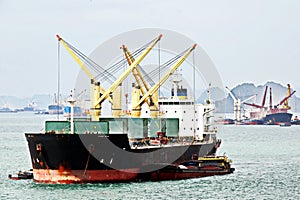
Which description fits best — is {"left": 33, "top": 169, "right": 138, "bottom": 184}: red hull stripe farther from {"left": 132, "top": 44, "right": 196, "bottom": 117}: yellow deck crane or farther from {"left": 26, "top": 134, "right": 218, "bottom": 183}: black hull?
{"left": 132, "top": 44, "right": 196, "bottom": 117}: yellow deck crane

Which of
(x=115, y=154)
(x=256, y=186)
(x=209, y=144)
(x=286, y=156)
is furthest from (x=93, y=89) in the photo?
(x=286, y=156)

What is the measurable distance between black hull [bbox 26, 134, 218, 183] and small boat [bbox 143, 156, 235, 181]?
322cm

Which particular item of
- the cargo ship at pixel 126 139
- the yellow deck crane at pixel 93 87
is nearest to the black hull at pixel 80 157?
the cargo ship at pixel 126 139

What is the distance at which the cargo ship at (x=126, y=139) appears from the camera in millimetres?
43969

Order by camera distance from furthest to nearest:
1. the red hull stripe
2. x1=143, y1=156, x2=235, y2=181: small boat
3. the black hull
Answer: x1=143, y1=156, x2=235, y2=181: small boat → the red hull stripe → the black hull

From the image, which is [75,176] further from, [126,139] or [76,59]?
[76,59]

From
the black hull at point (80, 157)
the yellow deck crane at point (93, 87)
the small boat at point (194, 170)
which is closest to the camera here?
the black hull at point (80, 157)

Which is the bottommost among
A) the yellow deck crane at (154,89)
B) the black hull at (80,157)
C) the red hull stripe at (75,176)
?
the red hull stripe at (75,176)

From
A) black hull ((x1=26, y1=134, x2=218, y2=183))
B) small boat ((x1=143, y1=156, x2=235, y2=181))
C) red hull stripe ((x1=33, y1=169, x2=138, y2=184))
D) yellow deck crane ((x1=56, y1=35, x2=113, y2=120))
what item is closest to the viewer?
black hull ((x1=26, y1=134, x2=218, y2=183))

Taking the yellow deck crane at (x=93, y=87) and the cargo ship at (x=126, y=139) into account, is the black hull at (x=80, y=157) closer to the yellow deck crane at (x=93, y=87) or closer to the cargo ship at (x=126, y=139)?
the cargo ship at (x=126, y=139)

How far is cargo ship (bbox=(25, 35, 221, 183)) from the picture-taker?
4397 cm

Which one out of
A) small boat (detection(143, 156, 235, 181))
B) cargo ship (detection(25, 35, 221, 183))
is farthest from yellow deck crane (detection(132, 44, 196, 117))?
small boat (detection(143, 156, 235, 181))

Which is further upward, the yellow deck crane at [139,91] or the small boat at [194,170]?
the yellow deck crane at [139,91]

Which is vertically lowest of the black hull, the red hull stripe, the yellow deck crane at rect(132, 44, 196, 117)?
the red hull stripe
